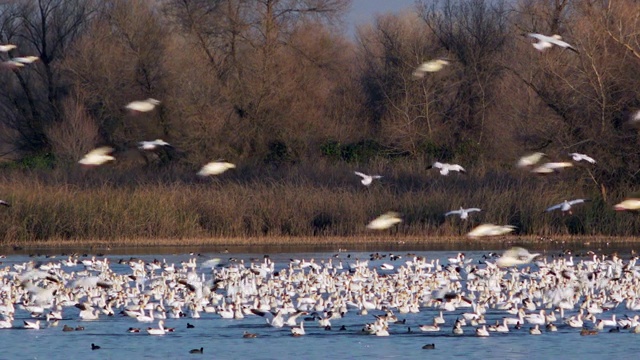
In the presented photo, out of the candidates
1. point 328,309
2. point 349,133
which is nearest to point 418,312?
point 328,309

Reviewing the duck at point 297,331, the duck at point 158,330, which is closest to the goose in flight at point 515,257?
the duck at point 297,331

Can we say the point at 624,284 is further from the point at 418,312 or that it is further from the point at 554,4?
the point at 554,4

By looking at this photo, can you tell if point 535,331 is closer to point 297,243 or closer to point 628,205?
point 628,205

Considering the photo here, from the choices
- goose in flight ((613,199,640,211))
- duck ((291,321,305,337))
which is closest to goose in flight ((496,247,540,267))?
goose in flight ((613,199,640,211))

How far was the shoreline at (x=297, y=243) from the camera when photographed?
3188 centimetres

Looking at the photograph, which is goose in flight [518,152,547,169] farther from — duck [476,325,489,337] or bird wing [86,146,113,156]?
Result: bird wing [86,146,113,156]

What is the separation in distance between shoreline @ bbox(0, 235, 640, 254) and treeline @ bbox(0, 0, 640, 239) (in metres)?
0.38

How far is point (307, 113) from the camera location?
165 feet

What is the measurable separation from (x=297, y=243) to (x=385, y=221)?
13.6 ft

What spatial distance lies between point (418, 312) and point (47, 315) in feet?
18.6

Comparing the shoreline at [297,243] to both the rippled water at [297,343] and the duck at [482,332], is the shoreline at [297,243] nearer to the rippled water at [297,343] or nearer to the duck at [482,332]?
the rippled water at [297,343]

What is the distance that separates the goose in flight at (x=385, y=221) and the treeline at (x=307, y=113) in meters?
0.66

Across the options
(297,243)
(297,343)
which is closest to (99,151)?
(297,243)

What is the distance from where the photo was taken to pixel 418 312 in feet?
63.8
